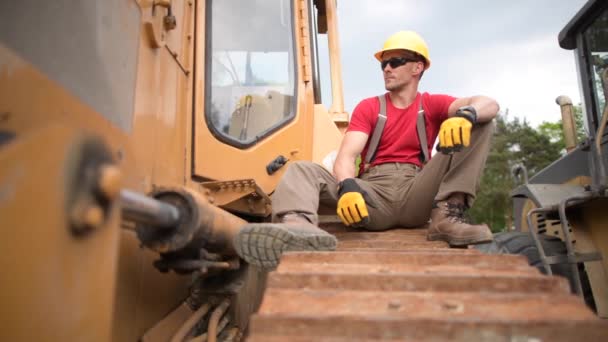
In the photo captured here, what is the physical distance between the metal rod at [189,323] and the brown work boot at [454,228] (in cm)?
108

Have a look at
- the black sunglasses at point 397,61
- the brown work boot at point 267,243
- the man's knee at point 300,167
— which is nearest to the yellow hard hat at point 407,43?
the black sunglasses at point 397,61

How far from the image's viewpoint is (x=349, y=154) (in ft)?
9.22

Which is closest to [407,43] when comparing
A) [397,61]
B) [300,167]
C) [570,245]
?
[397,61]

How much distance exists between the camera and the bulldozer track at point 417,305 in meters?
1.20

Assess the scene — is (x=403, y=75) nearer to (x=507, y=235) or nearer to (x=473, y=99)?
(x=473, y=99)

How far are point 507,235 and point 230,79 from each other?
2.01 metres

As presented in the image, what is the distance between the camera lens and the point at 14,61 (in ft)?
4.22

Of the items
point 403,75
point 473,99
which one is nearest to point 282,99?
point 403,75

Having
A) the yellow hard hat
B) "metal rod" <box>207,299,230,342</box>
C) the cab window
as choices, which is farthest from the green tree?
"metal rod" <box>207,299,230,342</box>

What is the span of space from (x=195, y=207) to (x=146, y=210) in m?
0.29

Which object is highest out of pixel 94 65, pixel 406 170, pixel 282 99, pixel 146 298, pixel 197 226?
pixel 282 99

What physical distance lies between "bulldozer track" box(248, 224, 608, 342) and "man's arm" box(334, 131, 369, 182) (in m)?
1.07

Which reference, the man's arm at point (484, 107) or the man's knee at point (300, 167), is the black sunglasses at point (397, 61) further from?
the man's knee at point (300, 167)

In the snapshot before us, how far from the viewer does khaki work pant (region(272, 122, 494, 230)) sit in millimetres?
2363
